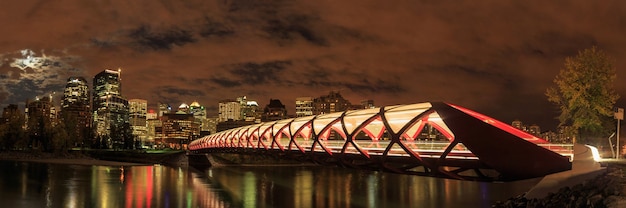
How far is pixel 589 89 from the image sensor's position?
44781 mm

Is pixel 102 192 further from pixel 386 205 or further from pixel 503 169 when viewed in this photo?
pixel 503 169

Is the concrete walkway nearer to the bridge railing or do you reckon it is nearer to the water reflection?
the bridge railing

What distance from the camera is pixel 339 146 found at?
35250 mm

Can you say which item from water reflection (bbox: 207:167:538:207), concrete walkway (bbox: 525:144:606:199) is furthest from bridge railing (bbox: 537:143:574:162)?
water reflection (bbox: 207:167:538:207)

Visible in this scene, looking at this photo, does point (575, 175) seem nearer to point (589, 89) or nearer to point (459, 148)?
point (459, 148)

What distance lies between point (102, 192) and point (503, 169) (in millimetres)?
37305

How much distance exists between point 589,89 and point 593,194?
24.0m

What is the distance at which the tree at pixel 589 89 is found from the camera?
145 ft

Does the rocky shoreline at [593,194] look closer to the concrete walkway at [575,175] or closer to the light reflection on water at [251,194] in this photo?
the concrete walkway at [575,175]

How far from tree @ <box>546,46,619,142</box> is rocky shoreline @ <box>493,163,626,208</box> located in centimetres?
1695

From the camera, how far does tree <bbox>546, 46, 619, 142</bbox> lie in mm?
44344

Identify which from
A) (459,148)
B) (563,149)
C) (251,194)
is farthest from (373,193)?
(459,148)

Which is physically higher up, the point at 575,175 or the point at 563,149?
the point at 563,149

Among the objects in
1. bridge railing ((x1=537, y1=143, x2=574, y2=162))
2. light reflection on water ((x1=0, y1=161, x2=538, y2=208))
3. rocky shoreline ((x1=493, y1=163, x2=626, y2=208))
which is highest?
bridge railing ((x1=537, y1=143, x2=574, y2=162))
